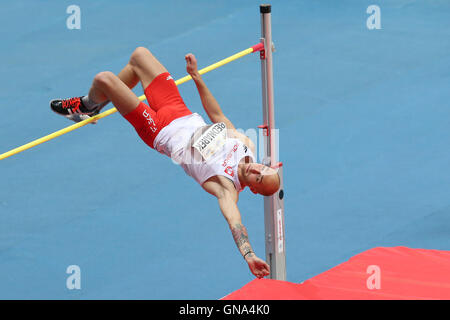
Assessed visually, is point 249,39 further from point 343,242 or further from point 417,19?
point 343,242

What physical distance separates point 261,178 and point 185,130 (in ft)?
1.87

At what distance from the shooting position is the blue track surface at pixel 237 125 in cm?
602

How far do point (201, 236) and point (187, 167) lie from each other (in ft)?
4.44

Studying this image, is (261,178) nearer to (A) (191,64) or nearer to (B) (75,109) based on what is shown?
(A) (191,64)

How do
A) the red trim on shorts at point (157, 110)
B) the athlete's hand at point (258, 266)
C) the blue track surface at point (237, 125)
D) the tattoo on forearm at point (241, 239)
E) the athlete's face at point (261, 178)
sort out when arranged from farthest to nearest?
the blue track surface at point (237, 125)
the red trim on shorts at point (157, 110)
the athlete's face at point (261, 178)
the tattoo on forearm at point (241, 239)
the athlete's hand at point (258, 266)

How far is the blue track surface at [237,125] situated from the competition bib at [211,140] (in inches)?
45.3

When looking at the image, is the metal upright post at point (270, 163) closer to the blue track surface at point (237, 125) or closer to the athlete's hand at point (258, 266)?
the blue track surface at point (237, 125)

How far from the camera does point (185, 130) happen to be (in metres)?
5.05

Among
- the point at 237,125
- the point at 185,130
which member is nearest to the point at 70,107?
the point at 185,130

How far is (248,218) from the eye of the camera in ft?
21.4

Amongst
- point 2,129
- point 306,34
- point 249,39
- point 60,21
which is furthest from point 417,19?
point 2,129

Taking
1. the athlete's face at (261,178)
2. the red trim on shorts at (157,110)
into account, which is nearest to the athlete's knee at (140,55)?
the red trim on shorts at (157,110)

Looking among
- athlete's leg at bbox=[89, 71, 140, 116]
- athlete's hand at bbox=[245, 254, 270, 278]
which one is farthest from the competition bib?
athlete's hand at bbox=[245, 254, 270, 278]

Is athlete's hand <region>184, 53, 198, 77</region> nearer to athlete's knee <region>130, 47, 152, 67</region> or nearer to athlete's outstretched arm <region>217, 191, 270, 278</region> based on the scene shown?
athlete's knee <region>130, 47, 152, 67</region>
